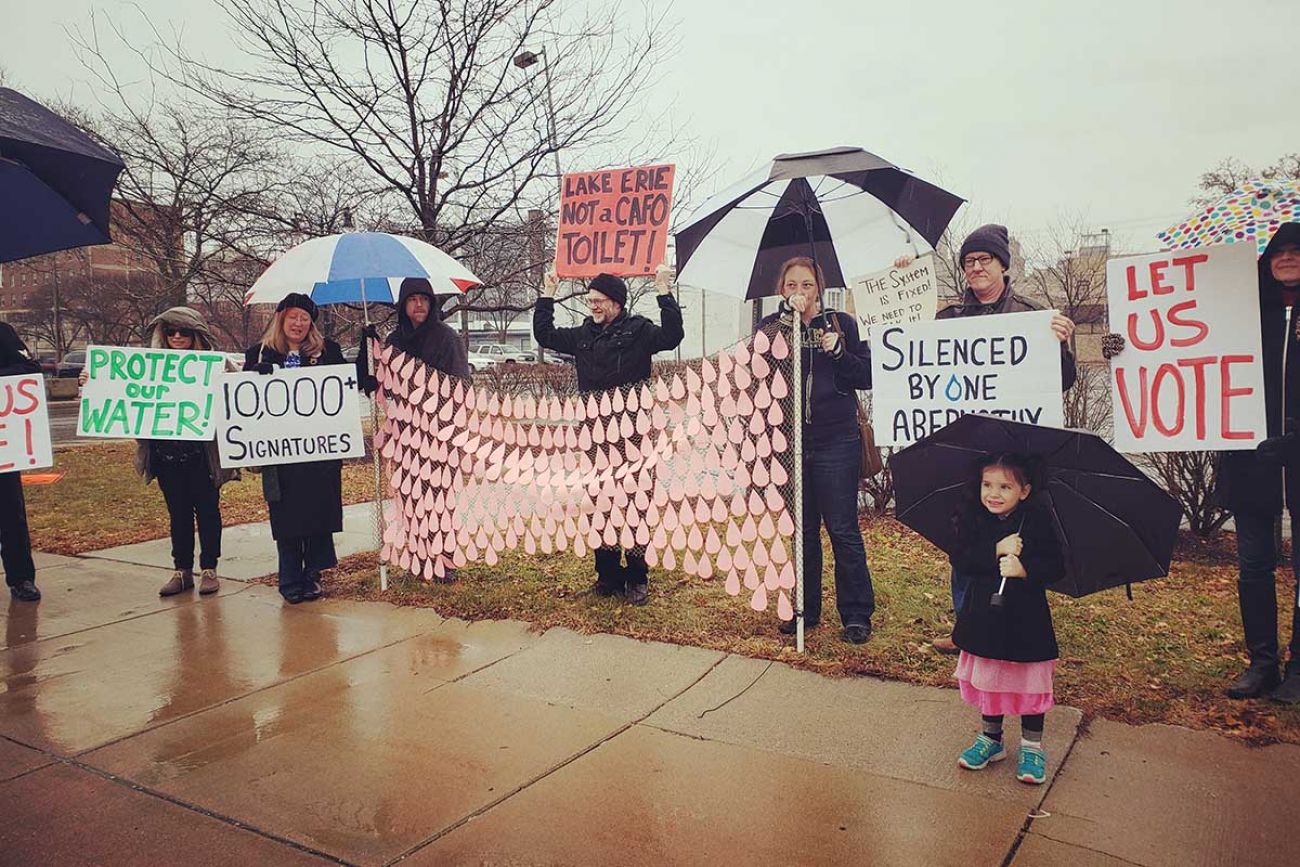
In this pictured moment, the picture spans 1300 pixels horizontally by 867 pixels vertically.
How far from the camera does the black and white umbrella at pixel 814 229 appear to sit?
4484mm

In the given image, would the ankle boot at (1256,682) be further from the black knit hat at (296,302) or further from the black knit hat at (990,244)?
the black knit hat at (296,302)

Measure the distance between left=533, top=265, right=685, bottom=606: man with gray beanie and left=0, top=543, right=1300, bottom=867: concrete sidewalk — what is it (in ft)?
4.66

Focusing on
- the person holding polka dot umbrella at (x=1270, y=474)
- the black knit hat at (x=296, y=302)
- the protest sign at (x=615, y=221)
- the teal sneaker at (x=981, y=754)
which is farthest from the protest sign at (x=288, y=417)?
the person holding polka dot umbrella at (x=1270, y=474)

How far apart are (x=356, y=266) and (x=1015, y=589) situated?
3.96m

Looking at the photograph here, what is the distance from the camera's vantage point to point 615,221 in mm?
4828

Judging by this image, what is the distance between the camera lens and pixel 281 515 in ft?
17.9

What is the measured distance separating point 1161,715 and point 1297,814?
744mm

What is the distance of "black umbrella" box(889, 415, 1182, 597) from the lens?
9.05 ft

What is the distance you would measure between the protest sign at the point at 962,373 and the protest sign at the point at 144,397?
13.2 feet

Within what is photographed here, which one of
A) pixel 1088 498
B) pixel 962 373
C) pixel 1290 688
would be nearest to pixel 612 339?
pixel 962 373

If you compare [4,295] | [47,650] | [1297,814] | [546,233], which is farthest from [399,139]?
[4,295]

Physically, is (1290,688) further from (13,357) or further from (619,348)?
(13,357)

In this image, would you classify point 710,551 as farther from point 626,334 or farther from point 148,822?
point 148,822

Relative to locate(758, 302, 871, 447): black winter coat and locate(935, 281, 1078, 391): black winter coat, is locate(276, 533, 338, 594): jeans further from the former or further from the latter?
locate(935, 281, 1078, 391): black winter coat
